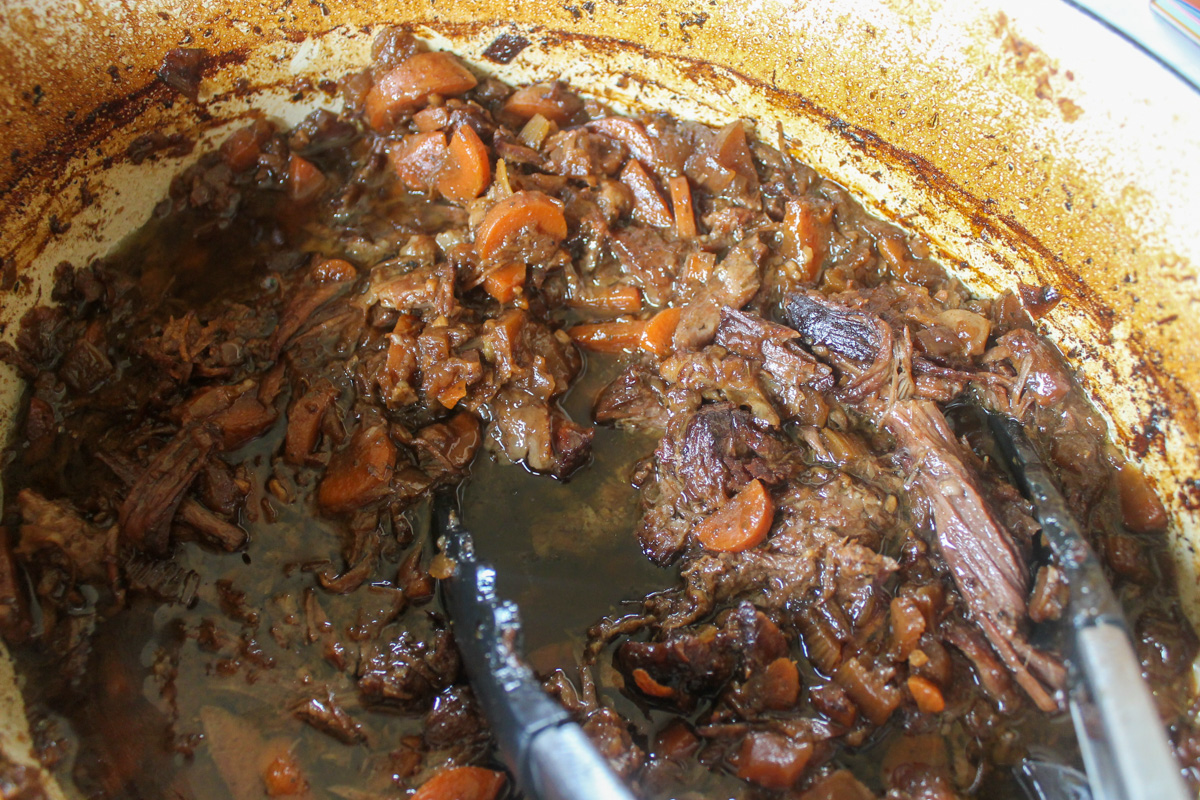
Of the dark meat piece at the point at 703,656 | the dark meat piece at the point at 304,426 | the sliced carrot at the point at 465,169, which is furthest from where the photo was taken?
A: the sliced carrot at the point at 465,169

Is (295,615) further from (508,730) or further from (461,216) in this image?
(461,216)

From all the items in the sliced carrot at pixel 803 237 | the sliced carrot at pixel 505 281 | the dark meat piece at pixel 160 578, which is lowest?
the dark meat piece at pixel 160 578

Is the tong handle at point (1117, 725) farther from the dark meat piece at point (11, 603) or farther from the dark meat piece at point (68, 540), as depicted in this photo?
the dark meat piece at point (11, 603)

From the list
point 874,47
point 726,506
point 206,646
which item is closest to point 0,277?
point 206,646

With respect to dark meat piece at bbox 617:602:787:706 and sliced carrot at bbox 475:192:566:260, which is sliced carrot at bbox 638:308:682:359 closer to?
sliced carrot at bbox 475:192:566:260

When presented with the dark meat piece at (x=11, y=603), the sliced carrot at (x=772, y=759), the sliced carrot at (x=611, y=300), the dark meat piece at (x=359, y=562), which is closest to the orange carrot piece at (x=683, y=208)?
the sliced carrot at (x=611, y=300)

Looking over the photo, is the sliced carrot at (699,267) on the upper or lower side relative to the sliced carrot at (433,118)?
lower

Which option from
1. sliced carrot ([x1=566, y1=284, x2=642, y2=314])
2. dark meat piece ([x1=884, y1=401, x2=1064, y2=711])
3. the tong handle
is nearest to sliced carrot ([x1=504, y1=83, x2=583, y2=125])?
sliced carrot ([x1=566, y1=284, x2=642, y2=314])
